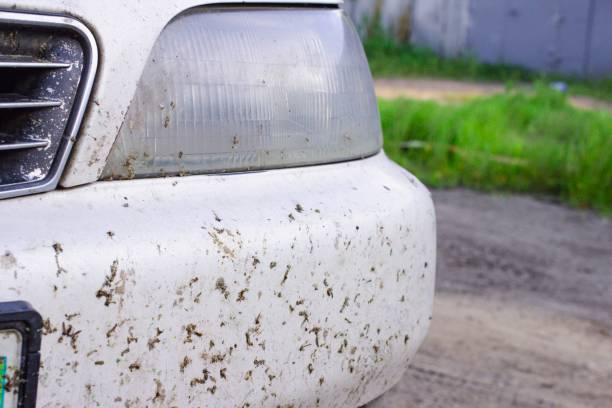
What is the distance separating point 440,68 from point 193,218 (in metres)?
11.9

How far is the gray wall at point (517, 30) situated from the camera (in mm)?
13195

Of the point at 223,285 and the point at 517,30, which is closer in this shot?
the point at 223,285

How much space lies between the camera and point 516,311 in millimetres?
3643

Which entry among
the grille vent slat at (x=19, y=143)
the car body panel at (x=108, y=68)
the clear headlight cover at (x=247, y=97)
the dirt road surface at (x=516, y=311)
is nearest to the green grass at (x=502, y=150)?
the dirt road surface at (x=516, y=311)

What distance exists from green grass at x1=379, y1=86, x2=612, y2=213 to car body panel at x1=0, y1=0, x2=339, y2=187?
14.1 feet

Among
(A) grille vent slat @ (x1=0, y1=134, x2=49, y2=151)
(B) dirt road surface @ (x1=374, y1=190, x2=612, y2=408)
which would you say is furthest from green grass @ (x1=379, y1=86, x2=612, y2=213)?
(A) grille vent slat @ (x1=0, y1=134, x2=49, y2=151)

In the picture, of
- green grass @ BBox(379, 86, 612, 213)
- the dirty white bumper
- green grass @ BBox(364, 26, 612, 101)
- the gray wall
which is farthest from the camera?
the gray wall

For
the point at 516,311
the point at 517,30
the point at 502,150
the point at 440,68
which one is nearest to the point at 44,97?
the point at 516,311

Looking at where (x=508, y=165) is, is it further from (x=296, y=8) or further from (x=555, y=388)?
(x=296, y=8)

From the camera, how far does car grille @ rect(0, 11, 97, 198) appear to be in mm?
1229

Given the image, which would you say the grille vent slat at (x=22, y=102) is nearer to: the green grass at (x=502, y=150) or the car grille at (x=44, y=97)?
the car grille at (x=44, y=97)

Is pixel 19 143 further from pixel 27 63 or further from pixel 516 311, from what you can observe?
pixel 516 311

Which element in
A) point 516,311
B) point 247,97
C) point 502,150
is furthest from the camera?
point 502,150

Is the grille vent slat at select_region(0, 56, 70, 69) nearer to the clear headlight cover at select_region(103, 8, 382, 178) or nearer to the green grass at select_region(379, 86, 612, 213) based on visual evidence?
the clear headlight cover at select_region(103, 8, 382, 178)
